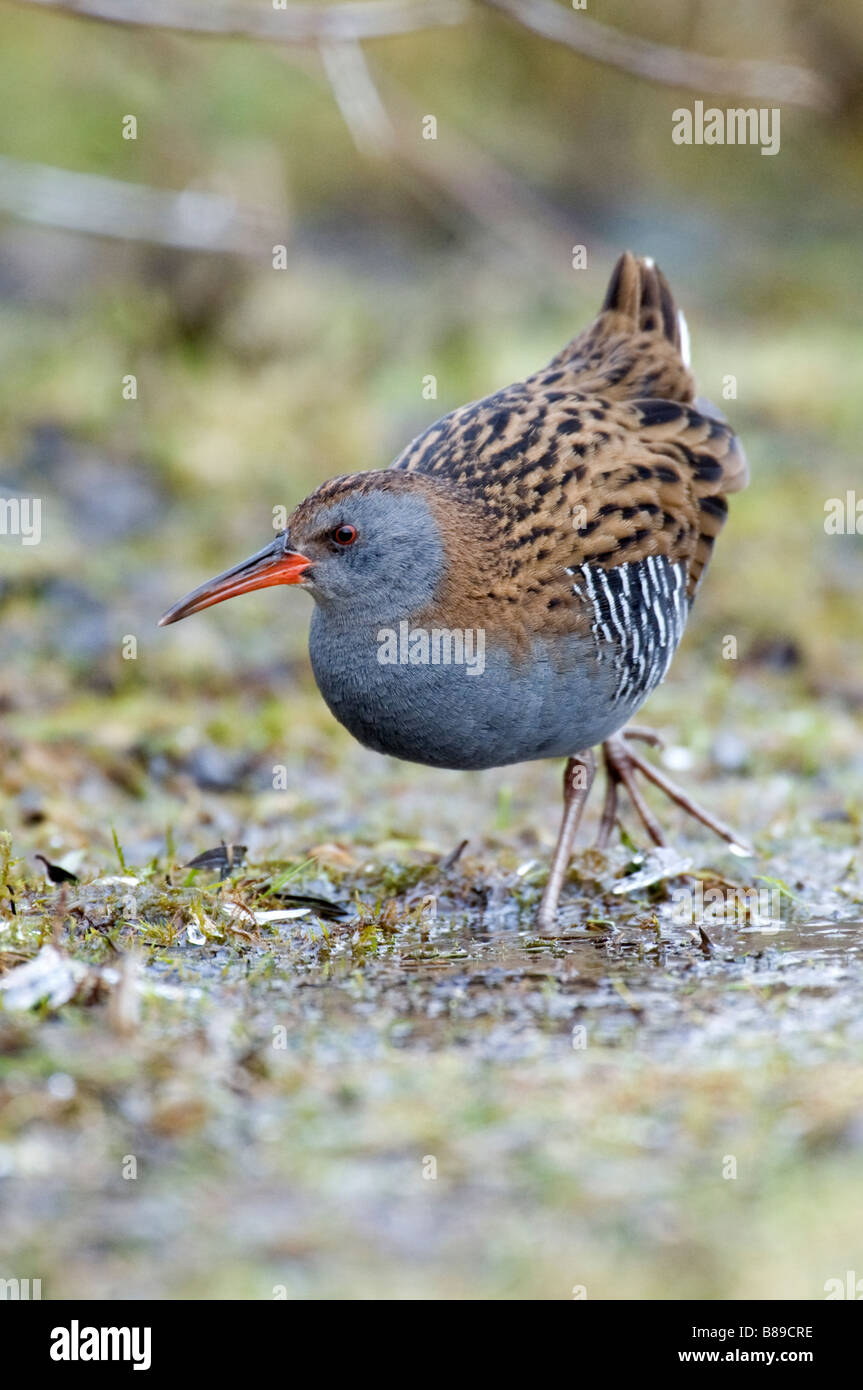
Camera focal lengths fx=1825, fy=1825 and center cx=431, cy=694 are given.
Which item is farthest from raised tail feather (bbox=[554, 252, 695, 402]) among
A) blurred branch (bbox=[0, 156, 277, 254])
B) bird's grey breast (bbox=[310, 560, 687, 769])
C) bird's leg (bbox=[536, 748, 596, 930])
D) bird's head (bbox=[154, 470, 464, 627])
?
blurred branch (bbox=[0, 156, 277, 254])

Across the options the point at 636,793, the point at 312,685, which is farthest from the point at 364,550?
the point at 312,685

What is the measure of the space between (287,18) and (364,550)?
1.48m

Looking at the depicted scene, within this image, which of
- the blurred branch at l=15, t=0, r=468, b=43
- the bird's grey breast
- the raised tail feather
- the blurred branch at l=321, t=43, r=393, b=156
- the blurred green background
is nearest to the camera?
the blurred green background

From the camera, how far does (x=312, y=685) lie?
690cm

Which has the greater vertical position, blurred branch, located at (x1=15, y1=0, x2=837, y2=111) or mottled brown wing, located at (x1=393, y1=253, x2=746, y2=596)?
blurred branch, located at (x1=15, y1=0, x2=837, y2=111)

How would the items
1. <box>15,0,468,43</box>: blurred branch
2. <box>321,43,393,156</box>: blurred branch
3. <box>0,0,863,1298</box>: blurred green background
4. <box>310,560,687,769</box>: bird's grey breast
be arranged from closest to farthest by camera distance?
<box>0,0,863,1298</box>: blurred green background < <box>310,560,687,769</box>: bird's grey breast < <box>15,0,468,43</box>: blurred branch < <box>321,43,393,156</box>: blurred branch

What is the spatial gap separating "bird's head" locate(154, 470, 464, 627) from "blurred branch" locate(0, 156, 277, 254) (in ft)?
5.60

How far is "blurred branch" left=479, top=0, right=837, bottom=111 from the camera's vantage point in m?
4.75

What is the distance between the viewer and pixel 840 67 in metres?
12.4

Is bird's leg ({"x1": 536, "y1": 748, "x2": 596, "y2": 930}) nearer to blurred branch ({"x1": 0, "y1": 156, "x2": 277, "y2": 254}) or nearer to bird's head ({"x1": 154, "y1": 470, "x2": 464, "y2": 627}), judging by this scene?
bird's head ({"x1": 154, "y1": 470, "x2": 464, "y2": 627})

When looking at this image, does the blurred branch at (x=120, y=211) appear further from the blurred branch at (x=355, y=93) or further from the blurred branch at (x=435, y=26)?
the blurred branch at (x=435, y=26)

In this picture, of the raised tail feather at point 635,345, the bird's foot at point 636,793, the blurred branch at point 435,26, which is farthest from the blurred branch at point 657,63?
the bird's foot at point 636,793

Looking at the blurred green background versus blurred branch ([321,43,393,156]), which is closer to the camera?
the blurred green background

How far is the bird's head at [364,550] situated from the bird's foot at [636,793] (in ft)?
3.10
